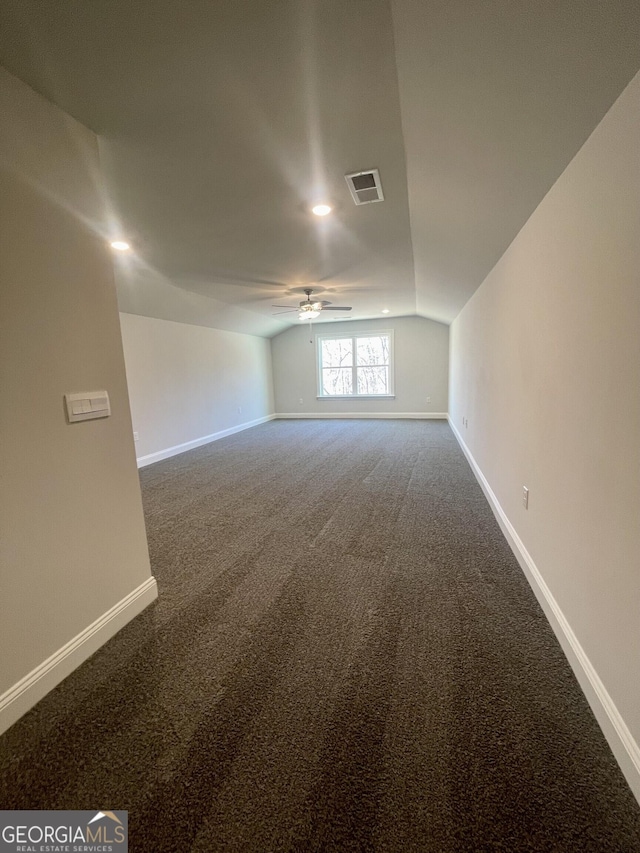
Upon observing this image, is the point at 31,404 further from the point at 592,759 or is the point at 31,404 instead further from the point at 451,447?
the point at 451,447

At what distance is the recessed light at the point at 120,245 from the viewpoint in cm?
277

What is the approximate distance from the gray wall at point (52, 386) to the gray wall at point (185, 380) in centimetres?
322

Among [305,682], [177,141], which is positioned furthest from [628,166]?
[305,682]

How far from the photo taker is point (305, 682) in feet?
4.52

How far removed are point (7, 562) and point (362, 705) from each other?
1.39 metres

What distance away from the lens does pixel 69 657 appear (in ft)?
4.81

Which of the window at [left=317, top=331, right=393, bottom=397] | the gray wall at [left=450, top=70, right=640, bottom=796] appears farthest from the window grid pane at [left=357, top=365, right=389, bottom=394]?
the gray wall at [left=450, top=70, right=640, bottom=796]

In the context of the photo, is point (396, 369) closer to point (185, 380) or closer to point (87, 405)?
point (185, 380)

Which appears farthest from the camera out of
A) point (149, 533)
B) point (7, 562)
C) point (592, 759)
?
point (149, 533)

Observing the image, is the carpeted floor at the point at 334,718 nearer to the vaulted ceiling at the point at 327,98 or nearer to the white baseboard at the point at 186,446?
the vaulted ceiling at the point at 327,98

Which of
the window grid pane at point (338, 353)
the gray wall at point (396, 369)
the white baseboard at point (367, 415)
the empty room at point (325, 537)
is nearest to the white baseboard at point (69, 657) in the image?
the empty room at point (325, 537)

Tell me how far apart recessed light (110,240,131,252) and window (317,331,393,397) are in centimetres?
533

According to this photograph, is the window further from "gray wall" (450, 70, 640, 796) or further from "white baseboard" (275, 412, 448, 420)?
"gray wall" (450, 70, 640, 796)

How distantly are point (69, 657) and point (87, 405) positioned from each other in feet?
3.53
